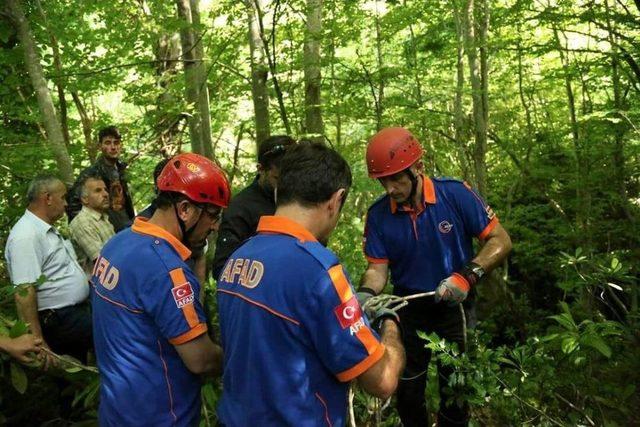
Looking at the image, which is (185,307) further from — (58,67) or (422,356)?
(58,67)

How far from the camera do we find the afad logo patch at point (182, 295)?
217cm

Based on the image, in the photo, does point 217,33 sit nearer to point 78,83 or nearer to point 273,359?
point 78,83

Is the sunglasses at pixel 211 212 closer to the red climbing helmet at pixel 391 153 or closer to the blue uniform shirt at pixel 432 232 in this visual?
the red climbing helmet at pixel 391 153

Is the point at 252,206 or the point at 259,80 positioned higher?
the point at 259,80

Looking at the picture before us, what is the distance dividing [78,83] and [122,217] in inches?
122

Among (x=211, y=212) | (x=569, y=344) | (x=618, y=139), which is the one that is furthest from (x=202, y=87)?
(x=569, y=344)

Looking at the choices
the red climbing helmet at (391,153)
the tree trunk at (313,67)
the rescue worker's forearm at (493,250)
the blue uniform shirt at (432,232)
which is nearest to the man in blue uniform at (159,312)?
the red climbing helmet at (391,153)

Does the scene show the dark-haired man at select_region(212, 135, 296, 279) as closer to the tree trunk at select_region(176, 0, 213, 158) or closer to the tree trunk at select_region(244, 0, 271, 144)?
the tree trunk at select_region(244, 0, 271, 144)

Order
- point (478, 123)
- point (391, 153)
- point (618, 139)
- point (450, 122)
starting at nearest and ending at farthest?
point (391, 153), point (618, 139), point (478, 123), point (450, 122)

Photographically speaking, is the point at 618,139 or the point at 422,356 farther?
the point at 618,139

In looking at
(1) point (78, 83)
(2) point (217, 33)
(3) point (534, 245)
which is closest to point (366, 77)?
(2) point (217, 33)

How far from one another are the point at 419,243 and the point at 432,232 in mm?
118

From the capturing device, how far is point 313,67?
23.9ft

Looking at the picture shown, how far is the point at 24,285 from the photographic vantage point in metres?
3.40
